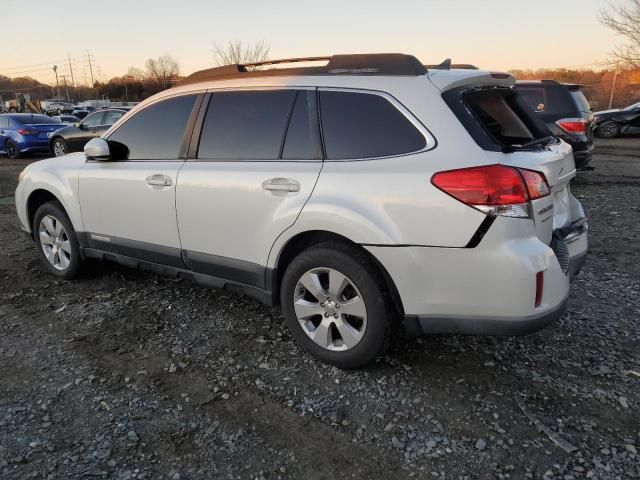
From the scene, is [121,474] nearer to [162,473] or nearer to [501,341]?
[162,473]

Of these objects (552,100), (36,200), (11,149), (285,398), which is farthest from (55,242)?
(11,149)

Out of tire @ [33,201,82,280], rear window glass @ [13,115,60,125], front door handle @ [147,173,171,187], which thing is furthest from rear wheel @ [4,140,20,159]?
front door handle @ [147,173,171,187]

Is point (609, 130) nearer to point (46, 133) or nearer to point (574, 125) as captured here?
point (574, 125)

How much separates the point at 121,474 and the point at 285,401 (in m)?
0.89

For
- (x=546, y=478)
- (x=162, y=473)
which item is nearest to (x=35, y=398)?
(x=162, y=473)

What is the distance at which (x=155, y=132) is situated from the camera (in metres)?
3.86

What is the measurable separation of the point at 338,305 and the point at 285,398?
0.60 metres

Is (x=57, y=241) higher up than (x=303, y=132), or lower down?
lower down

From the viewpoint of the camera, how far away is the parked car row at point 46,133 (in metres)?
14.5

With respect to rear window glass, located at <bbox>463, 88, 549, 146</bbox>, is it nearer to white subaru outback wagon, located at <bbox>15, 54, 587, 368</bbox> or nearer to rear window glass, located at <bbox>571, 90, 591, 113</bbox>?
white subaru outback wagon, located at <bbox>15, 54, 587, 368</bbox>

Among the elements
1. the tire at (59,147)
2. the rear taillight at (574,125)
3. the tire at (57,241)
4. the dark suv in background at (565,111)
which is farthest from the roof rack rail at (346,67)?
the tire at (59,147)

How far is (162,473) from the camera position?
2285 mm

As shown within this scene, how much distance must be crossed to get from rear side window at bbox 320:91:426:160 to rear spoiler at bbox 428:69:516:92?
0.92 feet

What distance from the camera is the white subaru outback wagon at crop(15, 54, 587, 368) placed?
250 cm
